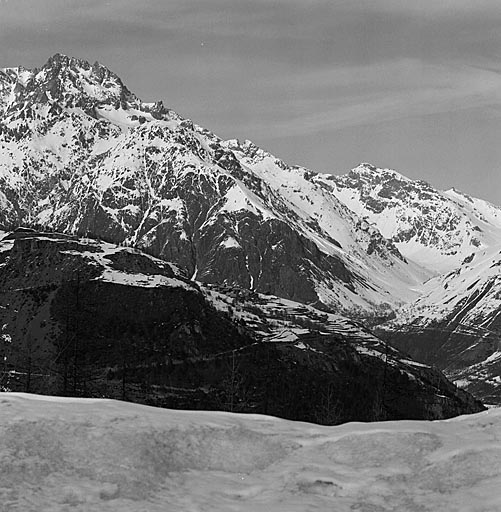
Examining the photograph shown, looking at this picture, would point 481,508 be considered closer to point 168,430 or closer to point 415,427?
point 415,427

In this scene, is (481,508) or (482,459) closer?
(481,508)

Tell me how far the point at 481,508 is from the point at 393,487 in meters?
2.36

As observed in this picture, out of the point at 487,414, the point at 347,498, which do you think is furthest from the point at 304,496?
the point at 487,414

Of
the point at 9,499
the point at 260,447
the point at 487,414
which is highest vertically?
the point at 487,414

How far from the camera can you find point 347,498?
1912 cm

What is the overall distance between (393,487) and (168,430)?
6.15m

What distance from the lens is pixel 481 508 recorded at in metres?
17.9

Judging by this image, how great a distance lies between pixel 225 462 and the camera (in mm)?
21125

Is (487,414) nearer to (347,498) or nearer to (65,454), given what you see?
(347,498)

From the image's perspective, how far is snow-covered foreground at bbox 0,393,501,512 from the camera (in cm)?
1841

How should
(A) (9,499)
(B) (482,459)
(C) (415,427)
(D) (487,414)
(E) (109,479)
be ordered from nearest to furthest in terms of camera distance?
1. (A) (9,499)
2. (E) (109,479)
3. (B) (482,459)
4. (C) (415,427)
5. (D) (487,414)

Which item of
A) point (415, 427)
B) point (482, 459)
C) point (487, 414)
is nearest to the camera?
point (482, 459)

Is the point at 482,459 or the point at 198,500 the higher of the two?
the point at 482,459

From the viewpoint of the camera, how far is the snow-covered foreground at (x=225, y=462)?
60.4 feet
